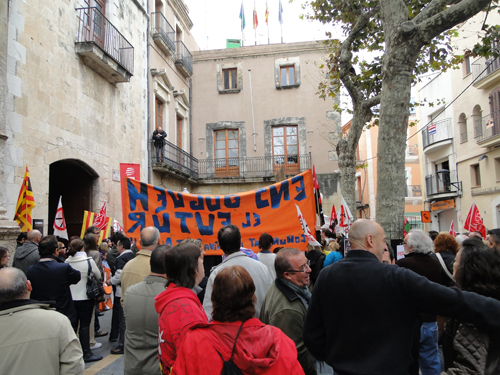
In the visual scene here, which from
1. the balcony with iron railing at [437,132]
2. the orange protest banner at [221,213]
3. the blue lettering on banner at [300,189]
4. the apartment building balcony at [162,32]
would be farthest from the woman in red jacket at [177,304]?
the balcony with iron railing at [437,132]

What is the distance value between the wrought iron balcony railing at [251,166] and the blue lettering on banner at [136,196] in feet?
46.4

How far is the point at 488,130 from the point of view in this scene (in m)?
19.0

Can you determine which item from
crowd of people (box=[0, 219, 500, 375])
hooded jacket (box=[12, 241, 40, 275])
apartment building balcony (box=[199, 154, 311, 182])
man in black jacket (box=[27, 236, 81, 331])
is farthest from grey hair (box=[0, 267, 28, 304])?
apartment building balcony (box=[199, 154, 311, 182])

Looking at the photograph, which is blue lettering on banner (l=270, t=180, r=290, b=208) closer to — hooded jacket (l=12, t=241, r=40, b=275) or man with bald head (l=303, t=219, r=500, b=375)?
man with bald head (l=303, t=219, r=500, b=375)

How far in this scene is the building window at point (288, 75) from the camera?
2027 cm

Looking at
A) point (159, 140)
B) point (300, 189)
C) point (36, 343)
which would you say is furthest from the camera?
point (159, 140)

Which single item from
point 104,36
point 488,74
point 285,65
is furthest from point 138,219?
point 488,74

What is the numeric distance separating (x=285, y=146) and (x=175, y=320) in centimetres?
1809

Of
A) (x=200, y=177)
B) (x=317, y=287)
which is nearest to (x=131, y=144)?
(x=200, y=177)

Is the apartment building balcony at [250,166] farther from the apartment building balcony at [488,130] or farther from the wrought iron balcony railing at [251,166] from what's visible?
the apartment building balcony at [488,130]

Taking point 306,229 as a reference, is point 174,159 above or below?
above

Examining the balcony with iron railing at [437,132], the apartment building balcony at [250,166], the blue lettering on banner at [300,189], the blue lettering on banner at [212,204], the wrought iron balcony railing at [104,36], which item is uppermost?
the wrought iron balcony railing at [104,36]

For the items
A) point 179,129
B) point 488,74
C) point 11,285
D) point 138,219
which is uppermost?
point 488,74

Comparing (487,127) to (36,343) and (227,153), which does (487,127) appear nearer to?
(227,153)
